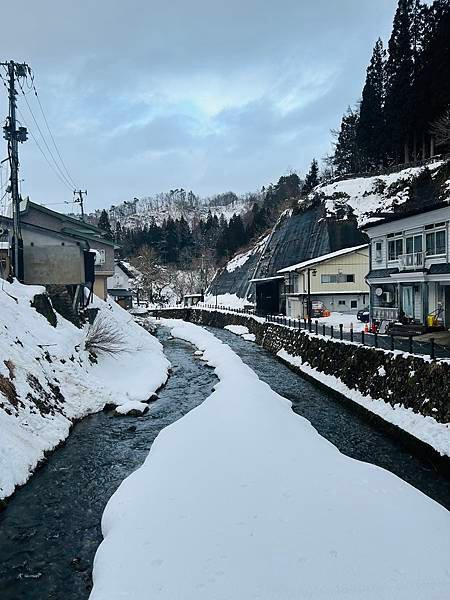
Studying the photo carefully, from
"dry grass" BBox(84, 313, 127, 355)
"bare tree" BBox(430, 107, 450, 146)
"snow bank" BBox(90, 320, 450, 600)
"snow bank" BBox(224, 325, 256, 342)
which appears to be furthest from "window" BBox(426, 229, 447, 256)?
"bare tree" BBox(430, 107, 450, 146)

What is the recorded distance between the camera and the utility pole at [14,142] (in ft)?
66.5

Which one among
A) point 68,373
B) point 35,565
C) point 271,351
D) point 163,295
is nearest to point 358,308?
point 271,351

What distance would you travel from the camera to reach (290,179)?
99.9 m

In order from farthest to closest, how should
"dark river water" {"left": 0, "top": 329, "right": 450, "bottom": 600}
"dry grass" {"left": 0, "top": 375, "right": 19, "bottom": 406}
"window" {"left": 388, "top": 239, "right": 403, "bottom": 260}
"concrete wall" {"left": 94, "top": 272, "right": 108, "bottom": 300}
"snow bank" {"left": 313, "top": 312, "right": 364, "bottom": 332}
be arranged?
"concrete wall" {"left": 94, "top": 272, "right": 108, "bottom": 300}
"snow bank" {"left": 313, "top": 312, "right": 364, "bottom": 332}
"window" {"left": 388, "top": 239, "right": 403, "bottom": 260}
"dry grass" {"left": 0, "top": 375, "right": 19, "bottom": 406}
"dark river water" {"left": 0, "top": 329, "right": 450, "bottom": 600}

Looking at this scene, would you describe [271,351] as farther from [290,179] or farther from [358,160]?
[290,179]

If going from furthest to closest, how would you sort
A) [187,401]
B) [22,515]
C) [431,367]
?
1. [187,401]
2. [431,367]
3. [22,515]

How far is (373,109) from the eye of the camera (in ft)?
160

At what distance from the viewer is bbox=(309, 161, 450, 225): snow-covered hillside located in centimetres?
3875

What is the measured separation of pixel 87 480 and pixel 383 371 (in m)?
9.87

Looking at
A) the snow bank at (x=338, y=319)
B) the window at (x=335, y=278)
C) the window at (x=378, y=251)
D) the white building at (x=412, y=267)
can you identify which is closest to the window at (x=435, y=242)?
the white building at (x=412, y=267)

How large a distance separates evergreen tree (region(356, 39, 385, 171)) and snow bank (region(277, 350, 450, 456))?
40.1 metres

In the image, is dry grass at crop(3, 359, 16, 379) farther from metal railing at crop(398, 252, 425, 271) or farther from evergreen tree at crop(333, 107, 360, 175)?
evergreen tree at crop(333, 107, 360, 175)

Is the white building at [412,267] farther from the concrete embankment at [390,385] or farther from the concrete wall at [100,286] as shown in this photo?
the concrete wall at [100,286]

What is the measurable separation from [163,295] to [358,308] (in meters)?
55.3
